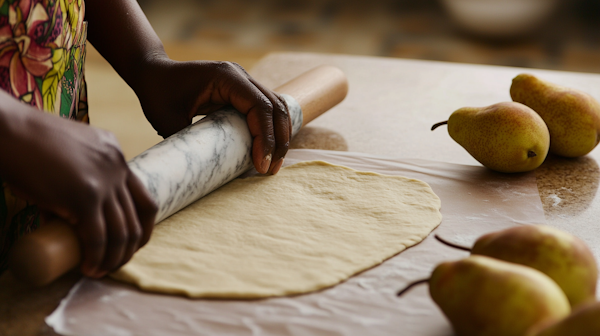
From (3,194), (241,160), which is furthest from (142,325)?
(241,160)

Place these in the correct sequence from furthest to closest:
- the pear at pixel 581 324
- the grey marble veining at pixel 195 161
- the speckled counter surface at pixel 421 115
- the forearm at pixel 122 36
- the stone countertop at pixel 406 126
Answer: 1. the forearm at pixel 122 36
2. the speckled counter surface at pixel 421 115
3. the grey marble veining at pixel 195 161
4. the stone countertop at pixel 406 126
5. the pear at pixel 581 324

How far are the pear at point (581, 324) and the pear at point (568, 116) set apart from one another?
0.75m

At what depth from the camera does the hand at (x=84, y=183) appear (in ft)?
2.06

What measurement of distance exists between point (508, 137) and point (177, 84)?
0.67m

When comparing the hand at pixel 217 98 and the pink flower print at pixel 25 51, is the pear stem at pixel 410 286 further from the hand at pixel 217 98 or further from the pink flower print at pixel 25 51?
the pink flower print at pixel 25 51

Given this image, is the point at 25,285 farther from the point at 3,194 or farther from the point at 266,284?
the point at 266,284

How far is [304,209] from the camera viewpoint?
95 centimetres

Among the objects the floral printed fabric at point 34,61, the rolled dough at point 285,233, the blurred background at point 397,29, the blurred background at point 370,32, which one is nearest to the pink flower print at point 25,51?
the floral printed fabric at point 34,61

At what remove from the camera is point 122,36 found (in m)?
1.15

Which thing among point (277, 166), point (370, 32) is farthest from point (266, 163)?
point (370, 32)

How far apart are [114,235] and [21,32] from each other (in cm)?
39

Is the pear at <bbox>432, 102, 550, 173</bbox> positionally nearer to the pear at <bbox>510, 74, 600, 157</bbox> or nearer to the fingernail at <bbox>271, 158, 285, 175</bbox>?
the pear at <bbox>510, 74, 600, 157</bbox>

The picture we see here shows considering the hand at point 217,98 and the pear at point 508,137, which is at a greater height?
the hand at point 217,98

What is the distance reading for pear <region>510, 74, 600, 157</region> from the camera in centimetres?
111
